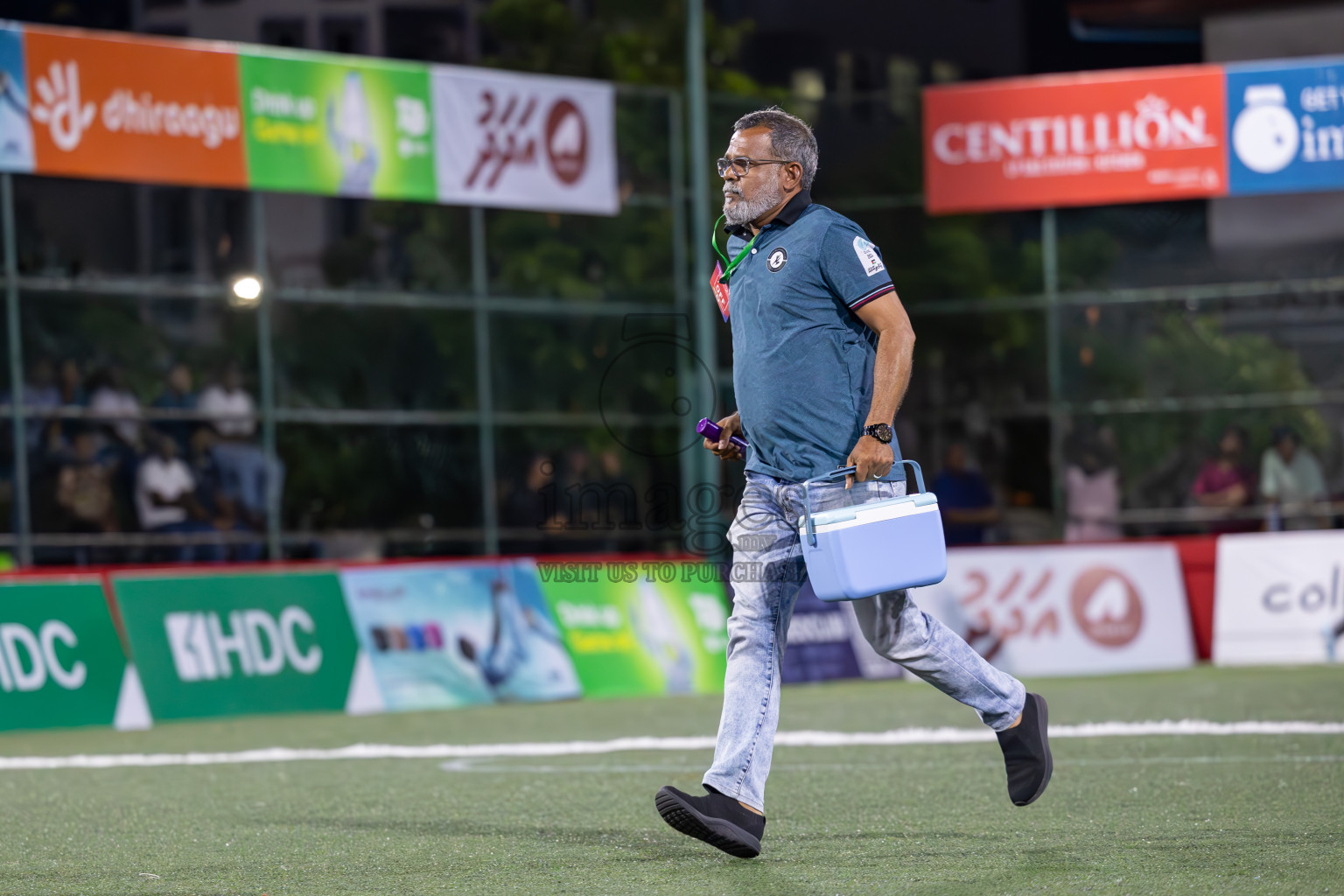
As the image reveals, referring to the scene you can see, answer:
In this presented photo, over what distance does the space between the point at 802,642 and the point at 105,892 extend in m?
10.3

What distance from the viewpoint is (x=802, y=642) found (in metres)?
15.2

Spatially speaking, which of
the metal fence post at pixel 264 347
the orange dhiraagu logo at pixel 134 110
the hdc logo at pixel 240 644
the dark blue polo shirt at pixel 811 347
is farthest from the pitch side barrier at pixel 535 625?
the dark blue polo shirt at pixel 811 347

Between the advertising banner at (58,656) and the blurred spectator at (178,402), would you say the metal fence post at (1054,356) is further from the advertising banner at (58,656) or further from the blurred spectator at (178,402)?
the advertising banner at (58,656)

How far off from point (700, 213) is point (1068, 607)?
8.04 metres

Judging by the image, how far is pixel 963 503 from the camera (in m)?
22.4

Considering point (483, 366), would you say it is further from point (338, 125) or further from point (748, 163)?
point (748, 163)

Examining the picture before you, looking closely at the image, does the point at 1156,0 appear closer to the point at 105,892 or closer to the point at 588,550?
the point at 588,550

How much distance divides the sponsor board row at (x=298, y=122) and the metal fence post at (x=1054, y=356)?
18.2ft

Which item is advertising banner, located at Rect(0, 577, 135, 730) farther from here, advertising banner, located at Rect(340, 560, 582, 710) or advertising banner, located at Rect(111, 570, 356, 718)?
advertising banner, located at Rect(340, 560, 582, 710)

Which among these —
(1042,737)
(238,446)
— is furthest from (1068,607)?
(1042,737)

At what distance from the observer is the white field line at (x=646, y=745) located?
9484 mm

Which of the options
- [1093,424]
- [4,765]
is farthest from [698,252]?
[4,765]

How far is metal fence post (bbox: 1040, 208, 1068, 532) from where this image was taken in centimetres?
2345

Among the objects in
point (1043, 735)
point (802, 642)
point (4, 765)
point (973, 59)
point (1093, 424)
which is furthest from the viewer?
point (973, 59)
